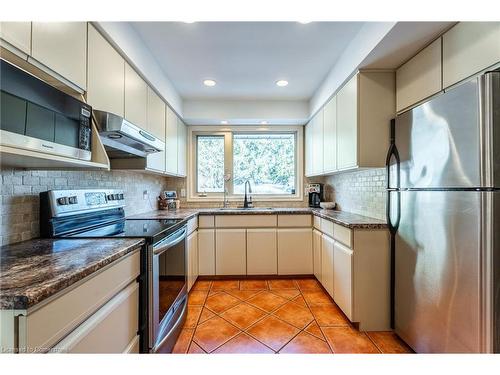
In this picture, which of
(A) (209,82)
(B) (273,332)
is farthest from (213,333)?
(A) (209,82)

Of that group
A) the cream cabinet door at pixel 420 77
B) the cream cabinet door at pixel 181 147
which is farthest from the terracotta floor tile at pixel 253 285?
the cream cabinet door at pixel 420 77

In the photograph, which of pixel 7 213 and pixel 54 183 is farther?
pixel 54 183

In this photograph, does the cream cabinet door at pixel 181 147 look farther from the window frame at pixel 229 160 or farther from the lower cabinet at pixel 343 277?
the lower cabinet at pixel 343 277

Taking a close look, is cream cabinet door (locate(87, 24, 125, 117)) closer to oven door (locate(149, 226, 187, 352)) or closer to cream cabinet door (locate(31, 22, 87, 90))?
cream cabinet door (locate(31, 22, 87, 90))

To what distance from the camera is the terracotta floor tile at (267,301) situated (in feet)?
7.18

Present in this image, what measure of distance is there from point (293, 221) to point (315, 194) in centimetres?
73

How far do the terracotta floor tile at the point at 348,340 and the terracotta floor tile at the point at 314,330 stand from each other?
4cm

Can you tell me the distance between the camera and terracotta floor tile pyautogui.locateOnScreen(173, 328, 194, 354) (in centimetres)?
159

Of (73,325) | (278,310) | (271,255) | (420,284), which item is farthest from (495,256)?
(271,255)

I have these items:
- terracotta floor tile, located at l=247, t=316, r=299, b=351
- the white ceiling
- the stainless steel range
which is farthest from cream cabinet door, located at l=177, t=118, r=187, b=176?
terracotta floor tile, located at l=247, t=316, r=299, b=351

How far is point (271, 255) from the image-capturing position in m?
2.82

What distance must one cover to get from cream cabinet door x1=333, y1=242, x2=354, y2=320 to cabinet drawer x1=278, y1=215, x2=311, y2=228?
0.71 meters
